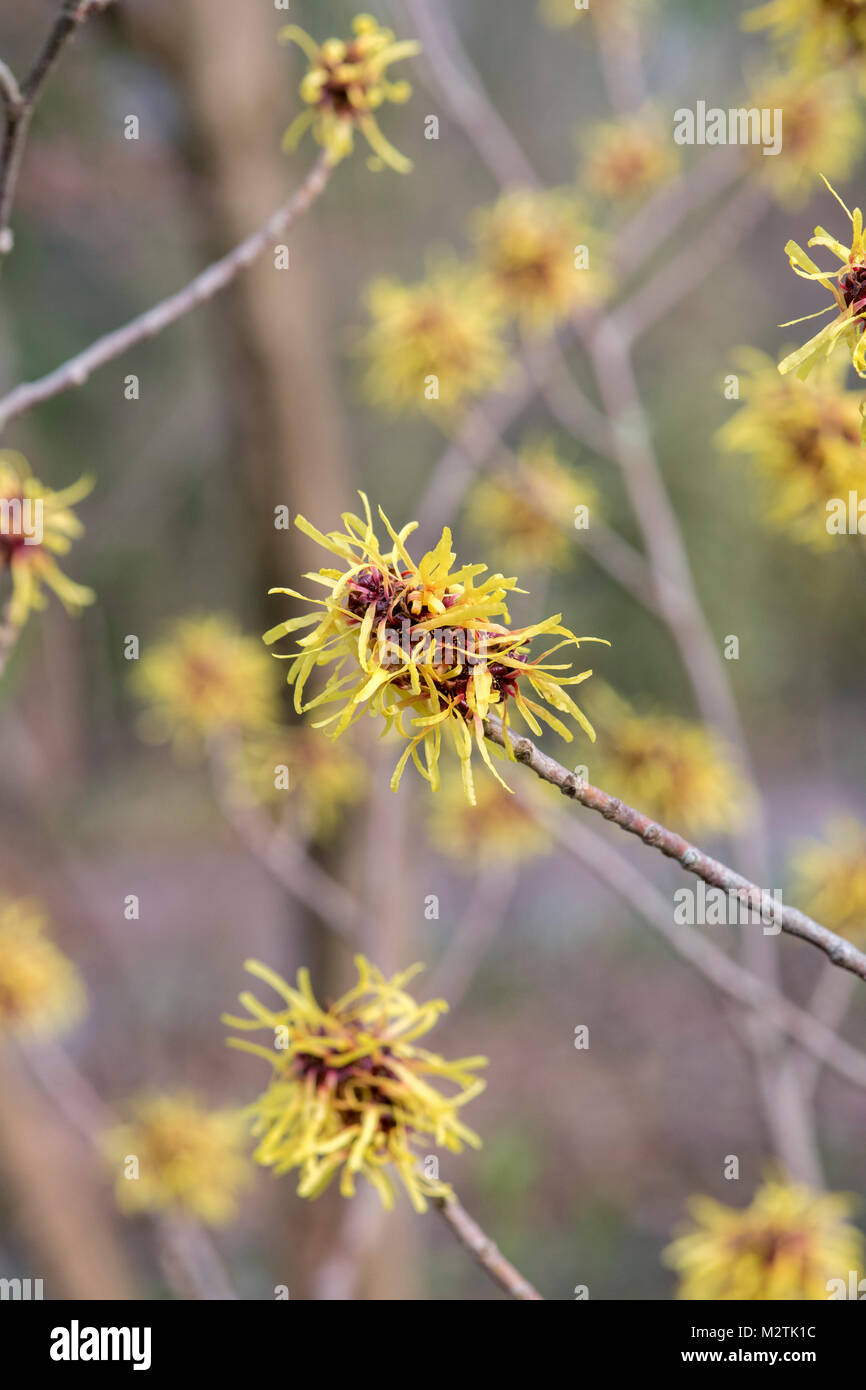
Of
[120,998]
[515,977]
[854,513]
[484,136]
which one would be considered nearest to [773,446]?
[854,513]

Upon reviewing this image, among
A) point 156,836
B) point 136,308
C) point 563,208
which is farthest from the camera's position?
point 156,836

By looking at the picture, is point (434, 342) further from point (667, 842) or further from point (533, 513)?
point (667, 842)

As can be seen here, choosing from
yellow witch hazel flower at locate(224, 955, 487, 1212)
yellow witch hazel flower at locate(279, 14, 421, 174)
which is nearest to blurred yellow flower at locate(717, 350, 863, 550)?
yellow witch hazel flower at locate(279, 14, 421, 174)

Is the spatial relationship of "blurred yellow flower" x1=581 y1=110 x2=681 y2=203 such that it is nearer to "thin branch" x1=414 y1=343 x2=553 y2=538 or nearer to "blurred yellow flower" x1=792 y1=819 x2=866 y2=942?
"thin branch" x1=414 y1=343 x2=553 y2=538

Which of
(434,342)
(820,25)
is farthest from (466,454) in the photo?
(820,25)

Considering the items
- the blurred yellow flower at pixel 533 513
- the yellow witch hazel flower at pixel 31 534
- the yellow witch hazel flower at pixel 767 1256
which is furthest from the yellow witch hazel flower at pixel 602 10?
the yellow witch hazel flower at pixel 767 1256

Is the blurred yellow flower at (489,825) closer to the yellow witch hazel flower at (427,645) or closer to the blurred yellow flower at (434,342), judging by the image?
the blurred yellow flower at (434,342)

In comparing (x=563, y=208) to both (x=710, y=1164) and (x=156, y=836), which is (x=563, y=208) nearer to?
(x=710, y=1164)
